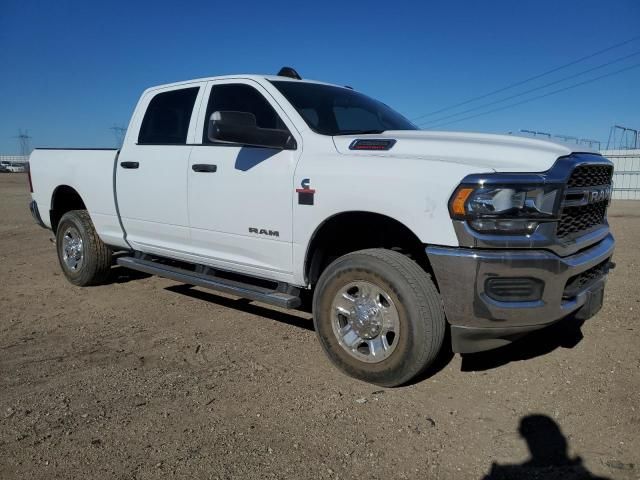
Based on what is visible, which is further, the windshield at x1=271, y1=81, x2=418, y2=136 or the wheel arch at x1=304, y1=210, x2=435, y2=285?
the windshield at x1=271, y1=81, x2=418, y2=136

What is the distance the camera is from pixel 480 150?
124 inches

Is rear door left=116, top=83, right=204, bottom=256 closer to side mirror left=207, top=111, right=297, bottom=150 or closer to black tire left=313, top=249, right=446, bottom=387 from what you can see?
side mirror left=207, top=111, right=297, bottom=150

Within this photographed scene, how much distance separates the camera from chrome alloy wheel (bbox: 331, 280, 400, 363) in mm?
3348

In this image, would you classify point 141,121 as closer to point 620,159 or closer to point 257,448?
point 257,448

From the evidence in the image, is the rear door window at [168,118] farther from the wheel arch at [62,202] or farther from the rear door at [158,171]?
the wheel arch at [62,202]

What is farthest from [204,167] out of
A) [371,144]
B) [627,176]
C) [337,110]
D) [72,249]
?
[627,176]

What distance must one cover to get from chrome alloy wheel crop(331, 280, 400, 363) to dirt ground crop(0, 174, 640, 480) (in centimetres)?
27

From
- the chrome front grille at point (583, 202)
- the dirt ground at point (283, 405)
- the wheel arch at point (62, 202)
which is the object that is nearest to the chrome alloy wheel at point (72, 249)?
the wheel arch at point (62, 202)

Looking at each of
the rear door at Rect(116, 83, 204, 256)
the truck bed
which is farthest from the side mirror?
the truck bed

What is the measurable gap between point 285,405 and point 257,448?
0.50 m

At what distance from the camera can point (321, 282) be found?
11.9 feet

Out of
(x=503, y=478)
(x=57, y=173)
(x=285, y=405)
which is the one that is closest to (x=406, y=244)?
(x=285, y=405)

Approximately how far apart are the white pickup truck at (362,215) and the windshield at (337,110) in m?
0.02

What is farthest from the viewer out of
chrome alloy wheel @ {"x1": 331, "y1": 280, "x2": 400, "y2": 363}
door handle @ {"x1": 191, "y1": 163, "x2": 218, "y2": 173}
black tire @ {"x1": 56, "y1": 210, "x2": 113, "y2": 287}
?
black tire @ {"x1": 56, "y1": 210, "x2": 113, "y2": 287}
